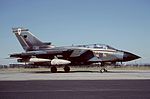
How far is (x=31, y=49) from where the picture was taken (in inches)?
1483

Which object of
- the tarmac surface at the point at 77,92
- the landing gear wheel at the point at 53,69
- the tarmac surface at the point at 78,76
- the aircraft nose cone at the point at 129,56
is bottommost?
the tarmac surface at the point at 77,92

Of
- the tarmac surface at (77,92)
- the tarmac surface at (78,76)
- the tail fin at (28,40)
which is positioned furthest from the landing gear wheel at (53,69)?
the tarmac surface at (77,92)

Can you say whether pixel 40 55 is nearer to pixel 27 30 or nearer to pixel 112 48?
pixel 27 30

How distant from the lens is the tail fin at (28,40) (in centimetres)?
3725

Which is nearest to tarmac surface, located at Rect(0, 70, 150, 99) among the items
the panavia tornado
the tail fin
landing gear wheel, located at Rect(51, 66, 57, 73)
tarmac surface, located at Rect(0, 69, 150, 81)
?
tarmac surface, located at Rect(0, 69, 150, 81)

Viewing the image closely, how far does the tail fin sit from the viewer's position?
122 ft

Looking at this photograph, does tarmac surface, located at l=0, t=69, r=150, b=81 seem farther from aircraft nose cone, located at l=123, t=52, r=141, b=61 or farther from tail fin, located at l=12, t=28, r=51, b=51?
tail fin, located at l=12, t=28, r=51, b=51

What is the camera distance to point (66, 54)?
34438 millimetres

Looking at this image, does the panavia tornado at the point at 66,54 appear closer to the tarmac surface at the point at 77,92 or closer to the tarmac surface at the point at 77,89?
the tarmac surface at the point at 77,89

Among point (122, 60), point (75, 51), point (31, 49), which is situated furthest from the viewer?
point (31, 49)

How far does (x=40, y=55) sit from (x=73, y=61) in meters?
4.27

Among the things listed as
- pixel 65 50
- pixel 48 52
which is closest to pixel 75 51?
pixel 65 50

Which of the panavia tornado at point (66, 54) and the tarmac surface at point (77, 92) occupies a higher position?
the panavia tornado at point (66, 54)

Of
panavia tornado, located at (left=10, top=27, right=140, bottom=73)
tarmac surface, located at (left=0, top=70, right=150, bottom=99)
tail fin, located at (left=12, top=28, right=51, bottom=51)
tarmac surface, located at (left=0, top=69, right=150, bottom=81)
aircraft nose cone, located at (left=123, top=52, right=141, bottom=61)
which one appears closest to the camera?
tarmac surface, located at (left=0, top=70, right=150, bottom=99)
